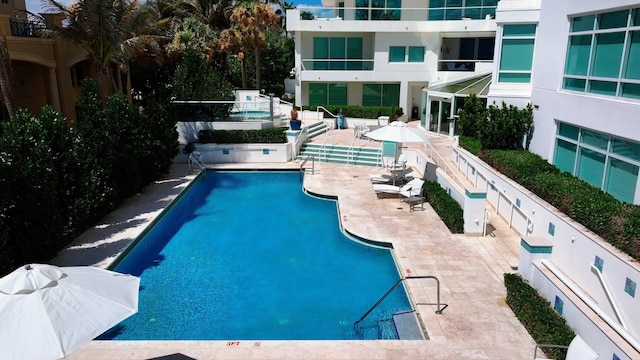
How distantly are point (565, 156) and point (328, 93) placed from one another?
2100 centimetres

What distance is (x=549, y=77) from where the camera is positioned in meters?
14.6

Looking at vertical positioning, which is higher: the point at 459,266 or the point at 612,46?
the point at 612,46

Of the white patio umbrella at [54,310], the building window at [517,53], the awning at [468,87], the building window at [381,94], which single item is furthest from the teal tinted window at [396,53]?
the white patio umbrella at [54,310]

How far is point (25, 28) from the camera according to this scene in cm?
2111

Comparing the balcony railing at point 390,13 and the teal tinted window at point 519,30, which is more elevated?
the balcony railing at point 390,13

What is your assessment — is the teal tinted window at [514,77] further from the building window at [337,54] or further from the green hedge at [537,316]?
the building window at [337,54]

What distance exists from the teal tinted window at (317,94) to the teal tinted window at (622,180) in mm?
23322

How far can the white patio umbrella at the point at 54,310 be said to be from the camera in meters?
5.67

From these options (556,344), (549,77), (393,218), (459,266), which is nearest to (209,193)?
(393,218)

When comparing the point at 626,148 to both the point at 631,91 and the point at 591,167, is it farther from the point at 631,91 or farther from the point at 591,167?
the point at 591,167

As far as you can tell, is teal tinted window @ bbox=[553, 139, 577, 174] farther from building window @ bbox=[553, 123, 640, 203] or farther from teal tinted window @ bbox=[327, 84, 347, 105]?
teal tinted window @ bbox=[327, 84, 347, 105]

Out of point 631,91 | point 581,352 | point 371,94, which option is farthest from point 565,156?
point 371,94

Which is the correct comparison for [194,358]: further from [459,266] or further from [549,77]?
[549,77]

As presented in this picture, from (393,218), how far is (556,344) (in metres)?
7.83
